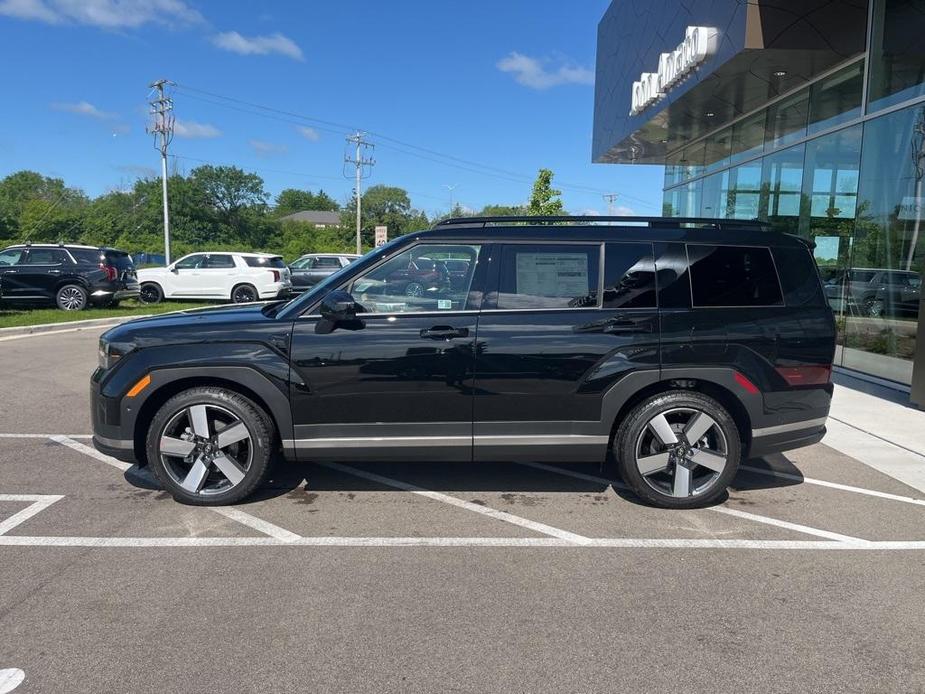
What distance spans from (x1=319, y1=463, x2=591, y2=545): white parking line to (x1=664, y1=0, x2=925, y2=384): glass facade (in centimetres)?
576

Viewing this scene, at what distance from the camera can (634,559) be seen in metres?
3.70

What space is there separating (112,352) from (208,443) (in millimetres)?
888

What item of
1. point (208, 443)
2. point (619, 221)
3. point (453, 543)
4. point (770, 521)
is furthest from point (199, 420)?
point (770, 521)

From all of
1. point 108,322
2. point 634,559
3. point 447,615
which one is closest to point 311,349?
point 447,615

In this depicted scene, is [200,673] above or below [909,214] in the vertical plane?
below

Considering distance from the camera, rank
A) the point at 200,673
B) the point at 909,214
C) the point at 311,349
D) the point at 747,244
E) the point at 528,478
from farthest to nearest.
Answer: the point at 909,214 < the point at 528,478 < the point at 747,244 < the point at 311,349 < the point at 200,673

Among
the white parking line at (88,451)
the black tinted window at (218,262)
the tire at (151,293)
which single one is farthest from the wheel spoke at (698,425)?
the tire at (151,293)

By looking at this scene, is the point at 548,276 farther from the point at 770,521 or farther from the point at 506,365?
the point at 770,521

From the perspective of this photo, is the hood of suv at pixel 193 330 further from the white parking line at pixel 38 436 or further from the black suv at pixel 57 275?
the black suv at pixel 57 275

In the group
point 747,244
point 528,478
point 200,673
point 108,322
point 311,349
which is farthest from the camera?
point 108,322

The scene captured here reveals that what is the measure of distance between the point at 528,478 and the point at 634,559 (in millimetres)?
1482

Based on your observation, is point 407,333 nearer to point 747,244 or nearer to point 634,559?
point 634,559

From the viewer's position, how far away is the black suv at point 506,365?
421 centimetres

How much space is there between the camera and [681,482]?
4402 millimetres
